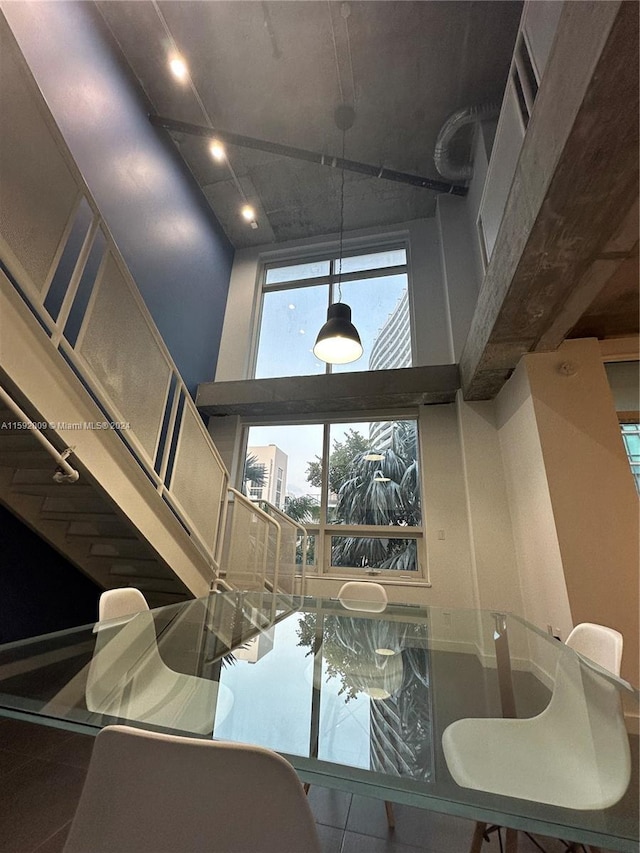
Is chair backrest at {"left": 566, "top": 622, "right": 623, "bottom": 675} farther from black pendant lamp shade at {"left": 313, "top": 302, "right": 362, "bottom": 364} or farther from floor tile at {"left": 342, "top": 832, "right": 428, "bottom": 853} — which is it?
black pendant lamp shade at {"left": 313, "top": 302, "right": 362, "bottom": 364}

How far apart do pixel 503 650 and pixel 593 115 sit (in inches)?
85.5

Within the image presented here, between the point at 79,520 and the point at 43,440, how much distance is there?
126 cm

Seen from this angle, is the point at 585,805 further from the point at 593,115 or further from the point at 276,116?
the point at 276,116

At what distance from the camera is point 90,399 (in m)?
1.84

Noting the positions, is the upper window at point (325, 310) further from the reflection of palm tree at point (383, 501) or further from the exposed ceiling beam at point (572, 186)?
the exposed ceiling beam at point (572, 186)

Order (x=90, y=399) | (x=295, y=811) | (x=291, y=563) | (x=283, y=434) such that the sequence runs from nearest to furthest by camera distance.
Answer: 1. (x=295, y=811)
2. (x=90, y=399)
3. (x=291, y=563)
4. (x=283, y=434)

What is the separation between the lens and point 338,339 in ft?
10.2

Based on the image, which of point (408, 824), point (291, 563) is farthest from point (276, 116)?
point (408, 824)

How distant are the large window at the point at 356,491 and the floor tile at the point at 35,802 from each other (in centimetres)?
290

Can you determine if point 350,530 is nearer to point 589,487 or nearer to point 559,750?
point 589,487

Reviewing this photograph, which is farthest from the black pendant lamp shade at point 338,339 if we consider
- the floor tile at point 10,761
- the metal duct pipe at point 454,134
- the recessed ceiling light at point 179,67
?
the recessed ceiling light at point 179,67

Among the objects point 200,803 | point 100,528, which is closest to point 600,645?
point 200,803

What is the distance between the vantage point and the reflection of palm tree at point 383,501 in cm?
420

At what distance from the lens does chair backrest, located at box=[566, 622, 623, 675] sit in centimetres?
124
